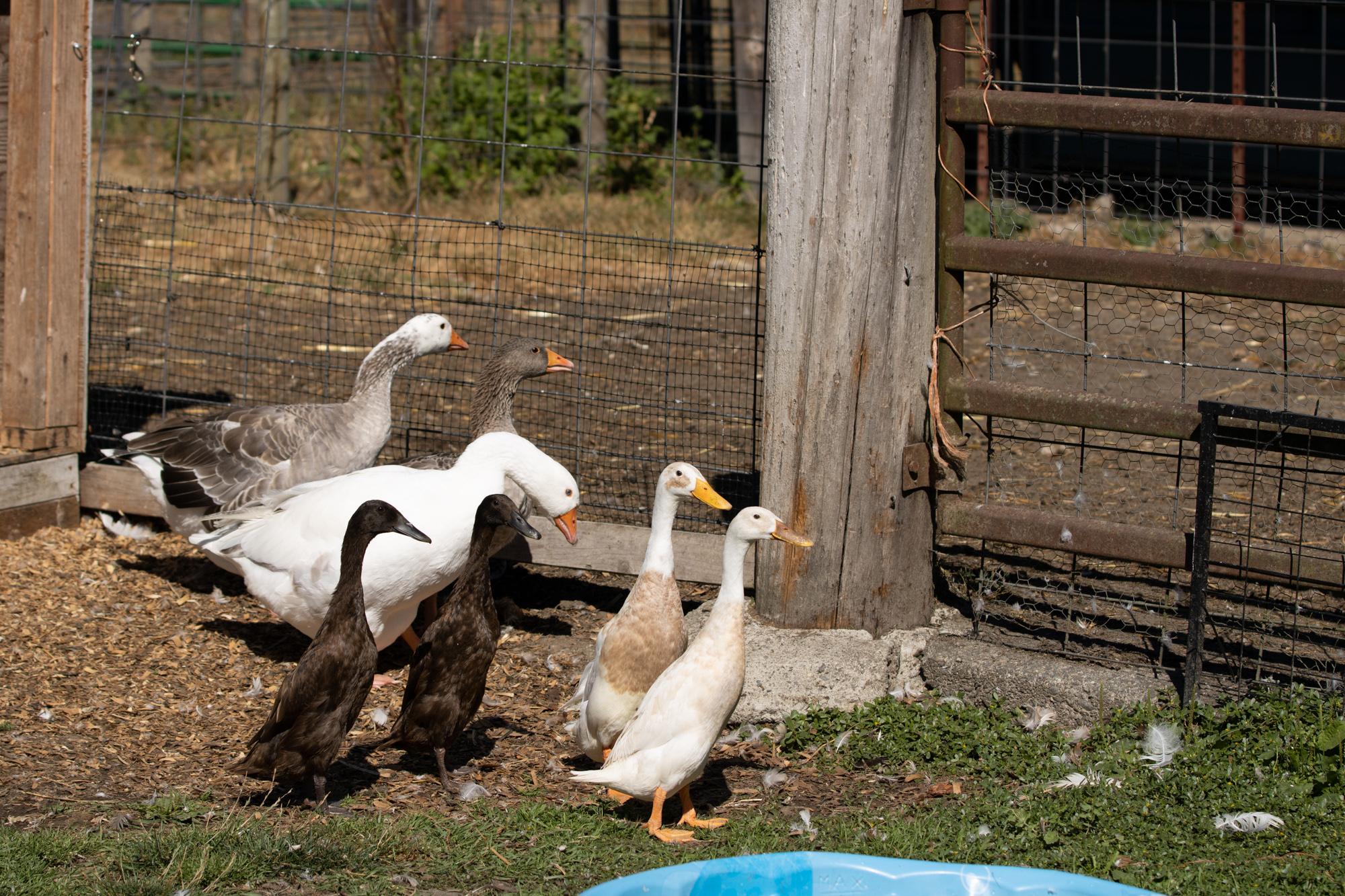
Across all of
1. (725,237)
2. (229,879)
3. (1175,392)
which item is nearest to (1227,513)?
(1175,392)

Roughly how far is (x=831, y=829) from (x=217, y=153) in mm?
12830

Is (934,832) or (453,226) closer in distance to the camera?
(934,832)

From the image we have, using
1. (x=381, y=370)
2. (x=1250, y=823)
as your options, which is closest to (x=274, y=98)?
(x=381, y=370)

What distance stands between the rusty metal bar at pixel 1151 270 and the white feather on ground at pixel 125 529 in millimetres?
4181

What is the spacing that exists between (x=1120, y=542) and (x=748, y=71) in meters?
9.95

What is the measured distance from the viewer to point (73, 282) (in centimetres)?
643

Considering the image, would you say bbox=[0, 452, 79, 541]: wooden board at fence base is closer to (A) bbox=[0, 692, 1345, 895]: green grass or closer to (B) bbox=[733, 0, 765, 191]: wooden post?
(A) bbox=[0, 692, 1345, 895]: green grass

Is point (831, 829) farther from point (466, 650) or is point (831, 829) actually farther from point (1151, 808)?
point (466, 650)

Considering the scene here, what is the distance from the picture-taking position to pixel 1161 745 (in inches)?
173

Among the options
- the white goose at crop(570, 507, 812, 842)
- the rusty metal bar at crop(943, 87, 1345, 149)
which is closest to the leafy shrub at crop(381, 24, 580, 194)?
the rusty metal bar at crop(943, 87, 1345, 149)

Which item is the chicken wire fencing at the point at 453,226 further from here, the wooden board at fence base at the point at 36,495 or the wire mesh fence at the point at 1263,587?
the wire mesh fence at the point at 1263,587

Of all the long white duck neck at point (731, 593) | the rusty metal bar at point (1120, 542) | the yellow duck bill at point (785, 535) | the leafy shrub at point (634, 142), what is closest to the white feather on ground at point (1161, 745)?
the rusty metal bar at point (1120, 542)

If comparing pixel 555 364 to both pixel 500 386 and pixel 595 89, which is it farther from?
pixel 595 89

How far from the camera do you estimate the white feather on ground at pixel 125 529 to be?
6.72m
